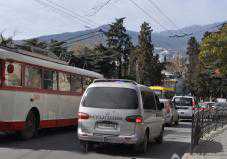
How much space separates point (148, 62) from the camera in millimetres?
84625

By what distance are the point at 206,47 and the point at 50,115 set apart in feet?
89.2

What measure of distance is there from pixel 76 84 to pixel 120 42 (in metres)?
61.7

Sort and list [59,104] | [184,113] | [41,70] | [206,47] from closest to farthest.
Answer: [41,70]
[59,104]
[184,113]
[206,47]

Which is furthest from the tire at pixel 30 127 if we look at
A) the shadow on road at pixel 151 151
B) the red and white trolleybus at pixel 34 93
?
the shadow on road at pixel 151 151

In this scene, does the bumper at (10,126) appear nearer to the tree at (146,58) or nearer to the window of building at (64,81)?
the window of building at (64,81)

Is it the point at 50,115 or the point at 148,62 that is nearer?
the point at 50,115

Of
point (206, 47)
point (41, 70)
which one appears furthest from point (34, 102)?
point (206, 47)

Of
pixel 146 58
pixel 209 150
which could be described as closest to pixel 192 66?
pixel 146 58

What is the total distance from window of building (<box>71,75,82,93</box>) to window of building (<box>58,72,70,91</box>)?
598mm

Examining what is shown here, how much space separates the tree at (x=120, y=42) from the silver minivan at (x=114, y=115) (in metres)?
65.4

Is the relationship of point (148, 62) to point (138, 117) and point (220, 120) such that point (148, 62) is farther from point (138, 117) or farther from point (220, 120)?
point (138, 117)

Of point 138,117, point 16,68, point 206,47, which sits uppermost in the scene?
point 206,47

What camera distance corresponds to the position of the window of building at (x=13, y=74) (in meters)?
16.0

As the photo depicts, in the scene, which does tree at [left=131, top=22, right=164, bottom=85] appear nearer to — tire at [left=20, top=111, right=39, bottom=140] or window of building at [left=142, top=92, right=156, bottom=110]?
tire at [left=20, top=111, right=39, bottom=140]
